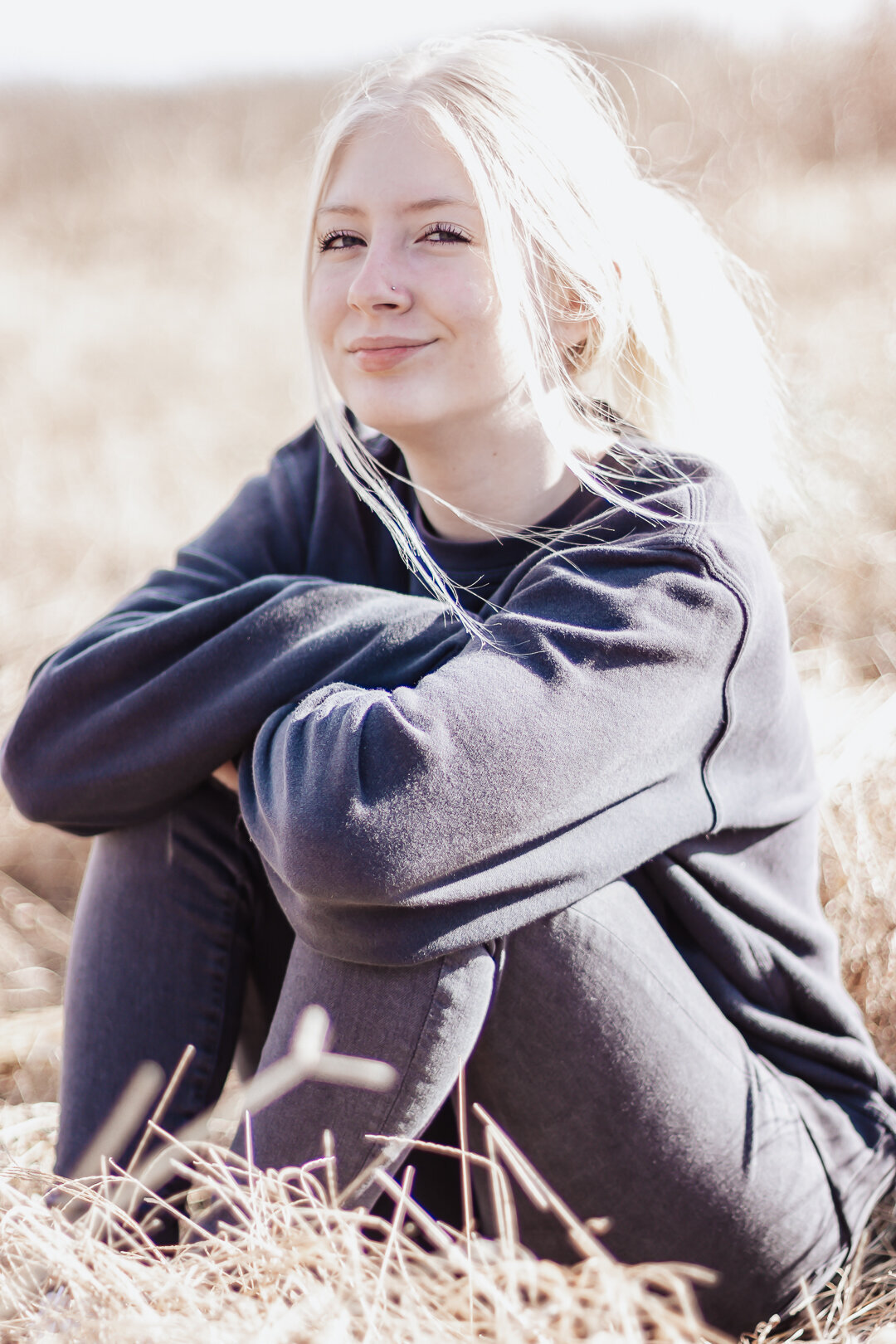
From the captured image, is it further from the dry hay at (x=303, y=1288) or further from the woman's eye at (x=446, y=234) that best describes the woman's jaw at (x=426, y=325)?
the dry hay at (x=303, y=1288)

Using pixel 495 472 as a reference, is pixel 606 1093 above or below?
below

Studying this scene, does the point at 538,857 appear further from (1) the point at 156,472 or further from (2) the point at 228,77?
(2) the point at 228,77

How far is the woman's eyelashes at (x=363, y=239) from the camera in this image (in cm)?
131

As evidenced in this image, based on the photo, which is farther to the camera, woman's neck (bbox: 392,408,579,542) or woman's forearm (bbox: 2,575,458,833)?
woman's neck (bbox: 392,408,579,542)

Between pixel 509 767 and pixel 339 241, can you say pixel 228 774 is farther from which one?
pixel 339 241

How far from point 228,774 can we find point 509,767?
42 centimetres

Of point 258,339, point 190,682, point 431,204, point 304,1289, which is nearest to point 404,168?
point 431,204

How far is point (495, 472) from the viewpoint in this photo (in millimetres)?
1434

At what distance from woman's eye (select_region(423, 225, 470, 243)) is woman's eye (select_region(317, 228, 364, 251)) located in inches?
4.4

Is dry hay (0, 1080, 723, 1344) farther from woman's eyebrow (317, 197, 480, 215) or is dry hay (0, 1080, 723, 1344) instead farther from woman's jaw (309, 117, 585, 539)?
woman's eyebrow (317, 197, 480, 215)

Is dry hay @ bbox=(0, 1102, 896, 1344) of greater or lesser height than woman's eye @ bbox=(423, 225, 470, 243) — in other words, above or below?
below

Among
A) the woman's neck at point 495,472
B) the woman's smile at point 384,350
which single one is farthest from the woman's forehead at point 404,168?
the woman's neck at point 495,472

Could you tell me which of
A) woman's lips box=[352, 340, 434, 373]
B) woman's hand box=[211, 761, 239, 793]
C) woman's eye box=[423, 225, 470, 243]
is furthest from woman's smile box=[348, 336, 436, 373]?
woman's hand box=[211, 761, 239, 793]

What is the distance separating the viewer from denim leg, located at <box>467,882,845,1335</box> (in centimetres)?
116
